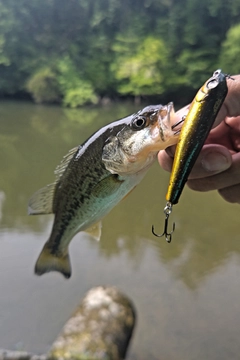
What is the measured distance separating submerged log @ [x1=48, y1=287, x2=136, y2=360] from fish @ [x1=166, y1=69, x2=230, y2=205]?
2479 mm

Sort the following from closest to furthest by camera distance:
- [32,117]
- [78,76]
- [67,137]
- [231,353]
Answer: [231,353]
[67,137]
[32,117]
[78,76]

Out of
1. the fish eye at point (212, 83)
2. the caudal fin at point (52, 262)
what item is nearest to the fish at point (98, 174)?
the caudal fin at point (52, 262)

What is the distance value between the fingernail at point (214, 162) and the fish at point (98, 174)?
43cm

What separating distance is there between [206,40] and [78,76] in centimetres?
900

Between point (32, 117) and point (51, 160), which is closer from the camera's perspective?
point (51, 160)

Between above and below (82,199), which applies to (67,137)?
above

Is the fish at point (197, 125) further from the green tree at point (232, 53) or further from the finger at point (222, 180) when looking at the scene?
the green tree at point (232, 53)

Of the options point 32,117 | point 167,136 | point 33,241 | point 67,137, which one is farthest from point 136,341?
point 32,117

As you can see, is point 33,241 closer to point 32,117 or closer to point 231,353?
point 231,353

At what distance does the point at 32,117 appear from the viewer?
747 inches

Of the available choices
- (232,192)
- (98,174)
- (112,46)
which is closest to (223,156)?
(232,192)

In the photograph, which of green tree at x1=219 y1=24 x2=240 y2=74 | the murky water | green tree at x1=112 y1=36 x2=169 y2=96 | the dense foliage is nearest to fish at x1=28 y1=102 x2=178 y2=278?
the murky water

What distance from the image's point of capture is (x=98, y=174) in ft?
5.40

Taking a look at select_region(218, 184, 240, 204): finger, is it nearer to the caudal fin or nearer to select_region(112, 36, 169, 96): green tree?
the caudal fin
